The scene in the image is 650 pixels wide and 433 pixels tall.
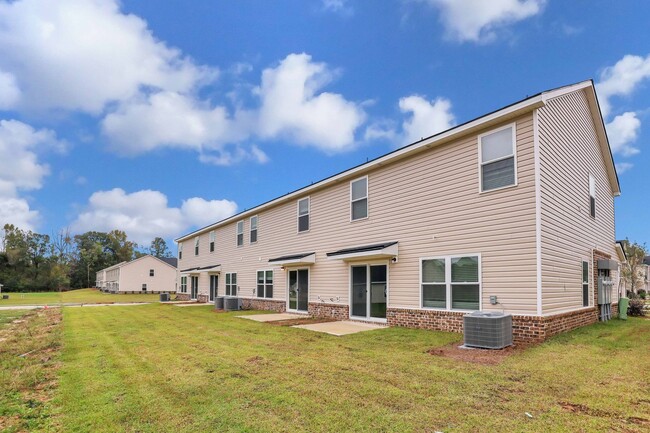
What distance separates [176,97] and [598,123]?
55.0 ft

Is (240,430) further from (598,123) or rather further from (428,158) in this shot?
(598,123)

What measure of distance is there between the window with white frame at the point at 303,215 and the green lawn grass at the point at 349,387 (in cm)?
789

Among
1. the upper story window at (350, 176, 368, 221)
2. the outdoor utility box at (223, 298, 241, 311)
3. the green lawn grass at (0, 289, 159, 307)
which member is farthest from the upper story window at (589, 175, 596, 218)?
the green lawn grass at (0, 289, 159, 307)

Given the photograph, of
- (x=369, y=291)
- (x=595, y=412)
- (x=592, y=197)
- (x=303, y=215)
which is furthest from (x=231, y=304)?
(x=595, y=412)

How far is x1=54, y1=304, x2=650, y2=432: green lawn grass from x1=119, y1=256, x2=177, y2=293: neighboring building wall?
48502mm

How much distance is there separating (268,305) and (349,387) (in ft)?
45.7

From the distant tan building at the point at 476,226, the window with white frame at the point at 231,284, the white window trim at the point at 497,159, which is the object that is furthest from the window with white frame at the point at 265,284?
the white window trim at the point at 497,159

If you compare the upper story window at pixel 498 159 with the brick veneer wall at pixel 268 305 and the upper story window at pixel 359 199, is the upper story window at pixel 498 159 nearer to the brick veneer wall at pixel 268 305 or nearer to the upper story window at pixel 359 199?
the upper story window at pixel 359 199

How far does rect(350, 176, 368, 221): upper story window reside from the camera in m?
13.2

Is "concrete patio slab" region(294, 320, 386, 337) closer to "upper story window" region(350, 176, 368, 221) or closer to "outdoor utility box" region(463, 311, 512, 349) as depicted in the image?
"outdoor utility box" region(463, 311, 512, 349)

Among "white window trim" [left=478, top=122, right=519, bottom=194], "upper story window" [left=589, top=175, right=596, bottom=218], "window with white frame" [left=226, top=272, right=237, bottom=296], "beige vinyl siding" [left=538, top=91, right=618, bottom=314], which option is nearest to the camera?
"beige vinyl siding" [left=538, top=91, right=618, bottom=314]

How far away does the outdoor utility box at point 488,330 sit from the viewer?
7.61m

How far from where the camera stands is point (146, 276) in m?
54.1

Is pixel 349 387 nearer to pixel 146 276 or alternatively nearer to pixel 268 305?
pixel 268 305
